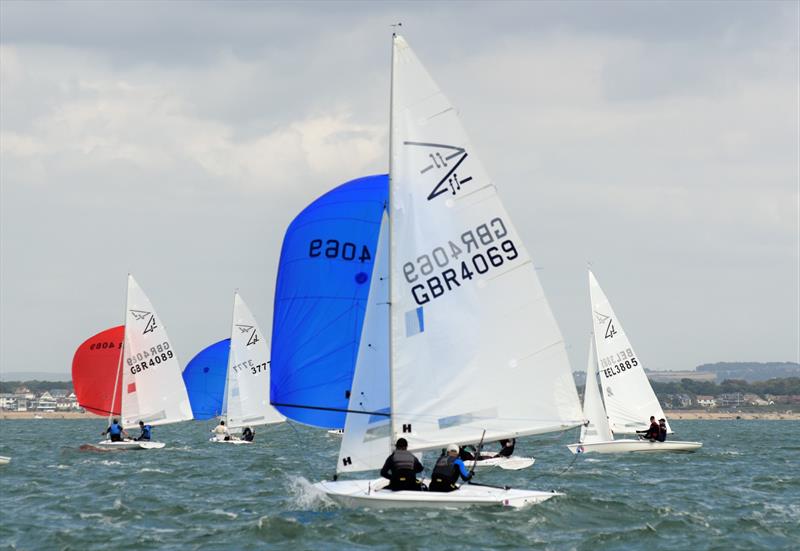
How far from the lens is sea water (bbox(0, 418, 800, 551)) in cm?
1919

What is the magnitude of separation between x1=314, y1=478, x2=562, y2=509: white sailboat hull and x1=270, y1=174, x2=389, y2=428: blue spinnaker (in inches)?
67.1

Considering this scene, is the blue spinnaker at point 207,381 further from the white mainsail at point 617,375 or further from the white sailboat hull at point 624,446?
the white sailboat hull at point 624,446

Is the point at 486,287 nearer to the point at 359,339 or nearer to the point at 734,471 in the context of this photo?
the point at 359,339

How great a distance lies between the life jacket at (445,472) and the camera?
20438 millimetres

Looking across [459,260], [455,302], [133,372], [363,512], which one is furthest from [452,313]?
[133,372]

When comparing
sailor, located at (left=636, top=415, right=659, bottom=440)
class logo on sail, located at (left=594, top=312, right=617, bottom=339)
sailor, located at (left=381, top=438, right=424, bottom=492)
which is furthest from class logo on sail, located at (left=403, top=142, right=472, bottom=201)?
class logo on sail, located at (left=594, top=312, right=617, bottom=339)

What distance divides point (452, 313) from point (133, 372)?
29134 millimetres

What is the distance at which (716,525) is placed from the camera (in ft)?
71.7

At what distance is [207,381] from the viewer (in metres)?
67.2

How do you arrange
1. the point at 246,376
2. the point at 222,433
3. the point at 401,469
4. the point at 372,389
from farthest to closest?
1. the point at 222,433
2. the point at 246,376
3. the point at 372,389
4. the point at 401,469

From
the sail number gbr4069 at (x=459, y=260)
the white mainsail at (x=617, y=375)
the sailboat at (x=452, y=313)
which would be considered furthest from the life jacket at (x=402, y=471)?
the white mainsail at (x=617, y=375)

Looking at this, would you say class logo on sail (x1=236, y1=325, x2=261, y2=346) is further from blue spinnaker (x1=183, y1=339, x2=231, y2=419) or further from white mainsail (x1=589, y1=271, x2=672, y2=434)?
white mainsail (x1=589, y1=271, x2=672, y2=434)

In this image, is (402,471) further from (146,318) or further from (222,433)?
(222,433)

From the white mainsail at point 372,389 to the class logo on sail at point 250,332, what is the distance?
115 feet
